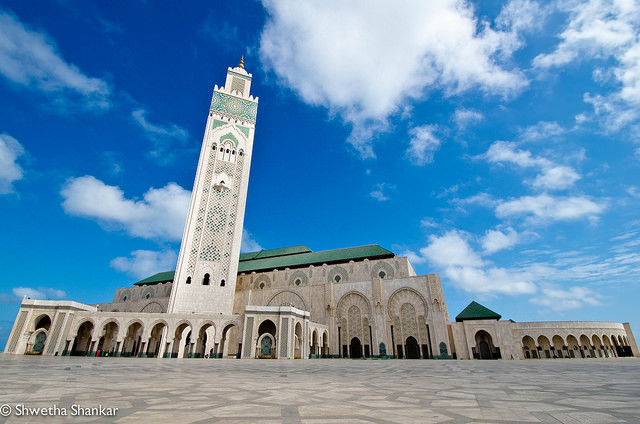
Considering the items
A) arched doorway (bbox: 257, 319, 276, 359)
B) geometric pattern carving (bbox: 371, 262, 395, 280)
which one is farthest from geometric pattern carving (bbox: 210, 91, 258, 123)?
arched doorway (bbox: 257, 319, 276, 359)

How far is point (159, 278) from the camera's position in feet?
130

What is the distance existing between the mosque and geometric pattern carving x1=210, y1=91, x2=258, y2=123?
0.38ft

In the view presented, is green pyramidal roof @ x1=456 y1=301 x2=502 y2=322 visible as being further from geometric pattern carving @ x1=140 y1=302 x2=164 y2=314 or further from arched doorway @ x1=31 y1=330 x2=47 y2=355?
arched doorway @ x1=31 y1=330 x2=47 y2=355

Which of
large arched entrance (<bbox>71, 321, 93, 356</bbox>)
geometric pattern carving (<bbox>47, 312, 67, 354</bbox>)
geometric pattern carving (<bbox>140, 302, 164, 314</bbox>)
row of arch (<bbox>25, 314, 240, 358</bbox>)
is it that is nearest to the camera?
geometric pattern carving (<bbox>47, 312, 67, 354</bbox>)

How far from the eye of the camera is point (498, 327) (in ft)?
82.5

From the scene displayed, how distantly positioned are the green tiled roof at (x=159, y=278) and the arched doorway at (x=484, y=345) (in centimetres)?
3322

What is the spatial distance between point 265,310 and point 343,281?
31.6 ft

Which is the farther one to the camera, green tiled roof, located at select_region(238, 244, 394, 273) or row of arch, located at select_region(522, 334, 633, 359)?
green tiled roof, located at select_region(238, 244, 394, 273)

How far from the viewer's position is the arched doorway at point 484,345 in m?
25.9

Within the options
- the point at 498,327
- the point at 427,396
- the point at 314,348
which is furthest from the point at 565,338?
the point at 427,396

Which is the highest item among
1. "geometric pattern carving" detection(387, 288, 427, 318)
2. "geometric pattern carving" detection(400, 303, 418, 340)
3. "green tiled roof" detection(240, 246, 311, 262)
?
"green tiled roof" detection(240, 246, 311, 262)

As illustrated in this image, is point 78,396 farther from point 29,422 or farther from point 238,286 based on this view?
point 238,286

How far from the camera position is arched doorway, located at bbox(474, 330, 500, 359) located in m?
25.9

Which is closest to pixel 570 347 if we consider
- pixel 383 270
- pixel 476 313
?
pixel 476 313
